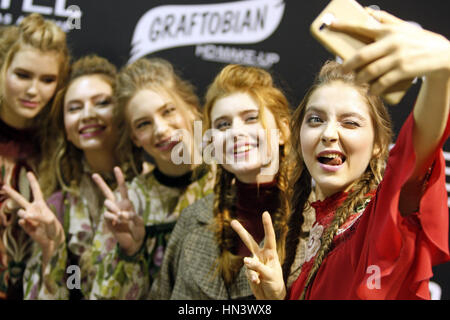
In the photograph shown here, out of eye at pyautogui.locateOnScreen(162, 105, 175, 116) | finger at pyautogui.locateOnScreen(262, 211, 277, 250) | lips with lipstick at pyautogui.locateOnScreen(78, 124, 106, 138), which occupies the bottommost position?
finger at pyautogui.locateOnScreen(262, 211, 277, 250)

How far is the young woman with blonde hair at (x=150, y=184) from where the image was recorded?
1584 millimetres

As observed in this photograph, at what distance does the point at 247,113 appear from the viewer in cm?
139

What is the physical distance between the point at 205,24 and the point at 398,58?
3.42ft

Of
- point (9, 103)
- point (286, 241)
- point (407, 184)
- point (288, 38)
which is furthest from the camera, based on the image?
point (9, 103)

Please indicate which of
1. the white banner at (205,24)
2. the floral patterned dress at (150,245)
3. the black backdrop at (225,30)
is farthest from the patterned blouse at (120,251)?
the white banner at (205,24)

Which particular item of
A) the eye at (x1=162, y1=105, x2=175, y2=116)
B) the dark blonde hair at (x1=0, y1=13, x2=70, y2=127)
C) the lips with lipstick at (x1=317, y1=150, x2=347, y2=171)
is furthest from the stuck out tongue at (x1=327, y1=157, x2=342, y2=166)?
the dark blonde hair at (x1=0, y1=13, x2=70, y2=127)

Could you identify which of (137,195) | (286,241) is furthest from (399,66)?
(137,195)

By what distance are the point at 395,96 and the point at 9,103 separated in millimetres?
1385

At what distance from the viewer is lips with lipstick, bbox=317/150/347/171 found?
1116 millimetres

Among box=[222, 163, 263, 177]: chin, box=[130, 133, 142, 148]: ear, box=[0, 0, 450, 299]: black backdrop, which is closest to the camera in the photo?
box=[222, 163, 263, 177]: chin

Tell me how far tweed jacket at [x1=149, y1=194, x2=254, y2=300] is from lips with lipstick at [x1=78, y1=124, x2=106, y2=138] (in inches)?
15.9

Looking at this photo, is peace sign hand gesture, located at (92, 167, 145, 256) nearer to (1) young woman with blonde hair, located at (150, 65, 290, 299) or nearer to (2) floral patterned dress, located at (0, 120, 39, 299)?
(1) young woman with blonde hair, located at (150, 65, 290, 299)

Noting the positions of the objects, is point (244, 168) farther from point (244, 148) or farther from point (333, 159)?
point (333, 159)

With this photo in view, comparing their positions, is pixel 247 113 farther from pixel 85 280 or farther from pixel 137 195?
pixel 85 280
